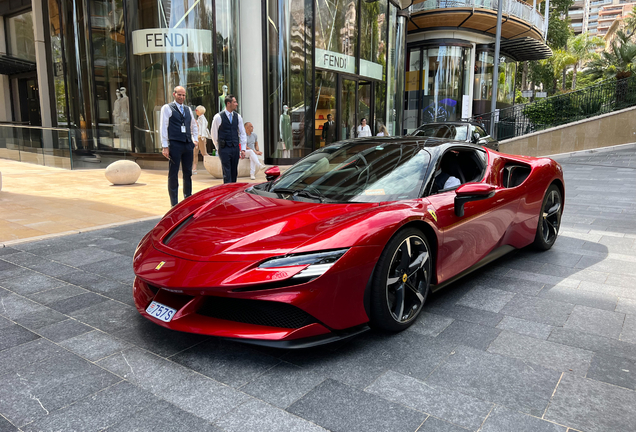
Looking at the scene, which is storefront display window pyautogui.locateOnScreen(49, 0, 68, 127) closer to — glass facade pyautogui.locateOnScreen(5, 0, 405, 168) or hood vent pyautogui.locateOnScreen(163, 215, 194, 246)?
glass facade pyautogui.locateOnScreen(5, 0, 405, 168)

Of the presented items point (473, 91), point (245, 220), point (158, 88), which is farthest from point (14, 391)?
point (473, 91)

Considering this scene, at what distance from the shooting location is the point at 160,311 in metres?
2.61

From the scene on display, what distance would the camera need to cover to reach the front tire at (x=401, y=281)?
2729 mm

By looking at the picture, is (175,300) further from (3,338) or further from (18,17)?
(18,17)

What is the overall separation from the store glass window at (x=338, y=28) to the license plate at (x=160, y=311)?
13.8 meters

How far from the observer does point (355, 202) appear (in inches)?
123

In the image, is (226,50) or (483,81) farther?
(483,81)

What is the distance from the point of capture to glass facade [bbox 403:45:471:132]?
25.8 m

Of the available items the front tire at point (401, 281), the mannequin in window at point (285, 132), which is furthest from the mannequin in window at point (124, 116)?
the front tire at point (401, 281)

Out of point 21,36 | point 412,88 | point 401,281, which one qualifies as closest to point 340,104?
point 412,88

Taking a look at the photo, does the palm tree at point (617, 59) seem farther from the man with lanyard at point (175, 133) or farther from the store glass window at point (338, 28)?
the man with lanyard at point (175, 133)

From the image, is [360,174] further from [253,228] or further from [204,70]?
[204,70]

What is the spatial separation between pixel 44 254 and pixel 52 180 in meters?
7.23

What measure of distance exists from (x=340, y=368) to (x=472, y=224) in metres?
1.67
